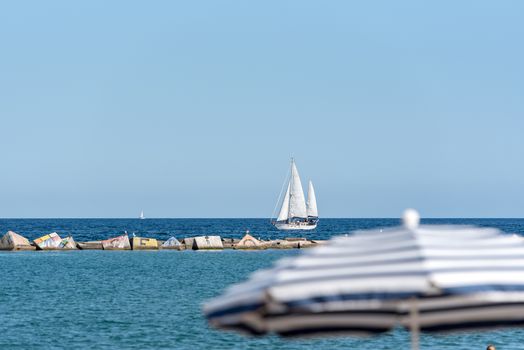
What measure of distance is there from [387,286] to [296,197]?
142m

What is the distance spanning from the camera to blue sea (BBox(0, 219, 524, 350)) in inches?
1265

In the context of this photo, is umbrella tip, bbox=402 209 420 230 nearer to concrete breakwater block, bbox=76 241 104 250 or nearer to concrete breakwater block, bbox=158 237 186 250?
concrete breakwater block, bbox=158 237 186 250

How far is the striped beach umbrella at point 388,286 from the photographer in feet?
25.3

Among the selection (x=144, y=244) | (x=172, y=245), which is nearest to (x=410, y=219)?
(x=172, y=245)

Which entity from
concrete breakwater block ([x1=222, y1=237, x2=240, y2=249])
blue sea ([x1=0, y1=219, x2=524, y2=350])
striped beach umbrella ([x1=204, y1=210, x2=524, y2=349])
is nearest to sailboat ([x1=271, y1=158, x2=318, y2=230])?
concrete breakwater block ([x1=222, y1=237, x2=240, y2=249])

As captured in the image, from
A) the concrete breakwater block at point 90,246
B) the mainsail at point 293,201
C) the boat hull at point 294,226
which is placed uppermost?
the mainsail at point 293,201

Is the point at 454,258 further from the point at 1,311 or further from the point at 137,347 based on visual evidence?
the point at 1,311

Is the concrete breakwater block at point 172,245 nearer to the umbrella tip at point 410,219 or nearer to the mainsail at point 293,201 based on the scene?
the mainsail at point 293,201

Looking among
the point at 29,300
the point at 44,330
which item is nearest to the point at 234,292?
the point at 44,330

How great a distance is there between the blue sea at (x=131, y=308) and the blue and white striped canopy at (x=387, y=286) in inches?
827

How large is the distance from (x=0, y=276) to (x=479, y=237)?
60.1 metres

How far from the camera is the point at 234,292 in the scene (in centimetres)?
894

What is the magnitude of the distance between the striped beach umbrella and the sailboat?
136 metres

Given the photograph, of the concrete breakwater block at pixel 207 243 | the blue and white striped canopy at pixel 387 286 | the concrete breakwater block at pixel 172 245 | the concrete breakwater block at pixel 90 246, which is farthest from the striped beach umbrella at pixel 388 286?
the concrete breakwater block at pixel 90 246
